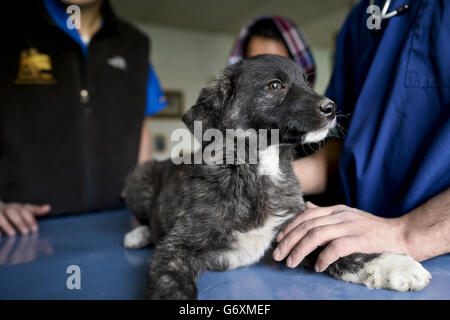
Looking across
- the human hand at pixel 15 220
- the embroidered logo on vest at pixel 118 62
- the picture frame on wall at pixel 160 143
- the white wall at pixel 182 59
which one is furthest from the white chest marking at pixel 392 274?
the picture frame on wall at pixel 160 143

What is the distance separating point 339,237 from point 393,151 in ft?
1.77

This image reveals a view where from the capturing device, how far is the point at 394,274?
97cm

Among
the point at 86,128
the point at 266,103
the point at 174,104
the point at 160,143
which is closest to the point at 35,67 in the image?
the point at 86,128

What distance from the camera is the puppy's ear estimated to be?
55.1 inches

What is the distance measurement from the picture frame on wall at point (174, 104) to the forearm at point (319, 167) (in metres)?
7.14

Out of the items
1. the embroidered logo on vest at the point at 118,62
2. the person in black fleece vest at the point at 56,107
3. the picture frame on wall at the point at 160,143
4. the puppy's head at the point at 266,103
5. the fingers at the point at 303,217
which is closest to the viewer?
the fingers at the point at 303,217

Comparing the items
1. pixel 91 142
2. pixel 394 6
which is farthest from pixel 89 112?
pixel 394 6

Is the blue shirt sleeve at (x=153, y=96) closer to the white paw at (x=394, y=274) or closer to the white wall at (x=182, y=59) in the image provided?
the white paw at (x=394, y=274)

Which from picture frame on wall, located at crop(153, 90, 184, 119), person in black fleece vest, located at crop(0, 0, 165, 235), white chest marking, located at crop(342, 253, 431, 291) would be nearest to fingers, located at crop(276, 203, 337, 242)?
white chest marking, located at crop(342, 253, 431, 291)

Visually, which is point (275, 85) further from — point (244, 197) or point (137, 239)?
point (137, 239)

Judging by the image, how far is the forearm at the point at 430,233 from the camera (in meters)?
1.12

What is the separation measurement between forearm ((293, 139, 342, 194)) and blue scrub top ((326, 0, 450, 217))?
0.65 ft

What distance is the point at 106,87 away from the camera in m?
2.64
